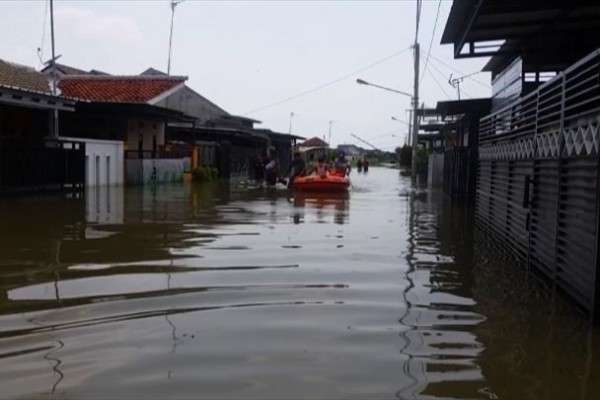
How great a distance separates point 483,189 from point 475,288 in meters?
6.73

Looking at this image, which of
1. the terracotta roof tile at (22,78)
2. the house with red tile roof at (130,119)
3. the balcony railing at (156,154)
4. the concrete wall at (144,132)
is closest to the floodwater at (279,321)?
the terracotta roof tile at (22,78)

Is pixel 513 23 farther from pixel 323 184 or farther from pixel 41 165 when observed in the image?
pixel 41 165

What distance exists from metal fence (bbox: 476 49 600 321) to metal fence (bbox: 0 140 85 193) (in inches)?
555

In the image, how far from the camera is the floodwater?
442 cm

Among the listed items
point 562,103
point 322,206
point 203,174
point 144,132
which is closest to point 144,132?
point 144,132

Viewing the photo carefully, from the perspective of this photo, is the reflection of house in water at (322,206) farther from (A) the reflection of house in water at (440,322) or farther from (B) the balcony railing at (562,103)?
(B) the balcony railing at (562,103)

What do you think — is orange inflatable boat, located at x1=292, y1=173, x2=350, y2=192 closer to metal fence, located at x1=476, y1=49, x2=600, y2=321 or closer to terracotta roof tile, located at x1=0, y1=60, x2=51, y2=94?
terracotta roof tile, located at x1=0, y1=60, x2=51, y2=94

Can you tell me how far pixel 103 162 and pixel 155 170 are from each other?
179 inches

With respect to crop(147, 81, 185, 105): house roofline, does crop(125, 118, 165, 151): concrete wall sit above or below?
below

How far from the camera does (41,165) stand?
21.3 meters

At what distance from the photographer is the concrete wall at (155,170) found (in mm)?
29908

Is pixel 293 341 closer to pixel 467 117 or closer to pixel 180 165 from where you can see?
pixel 467 117

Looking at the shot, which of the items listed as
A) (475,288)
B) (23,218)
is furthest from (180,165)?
(475,288)

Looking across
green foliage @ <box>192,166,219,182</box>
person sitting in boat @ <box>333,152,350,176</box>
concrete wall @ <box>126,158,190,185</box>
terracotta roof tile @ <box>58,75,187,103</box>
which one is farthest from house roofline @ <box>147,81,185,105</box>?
person sitting in boat @ <box>333,152,350,176</box>
